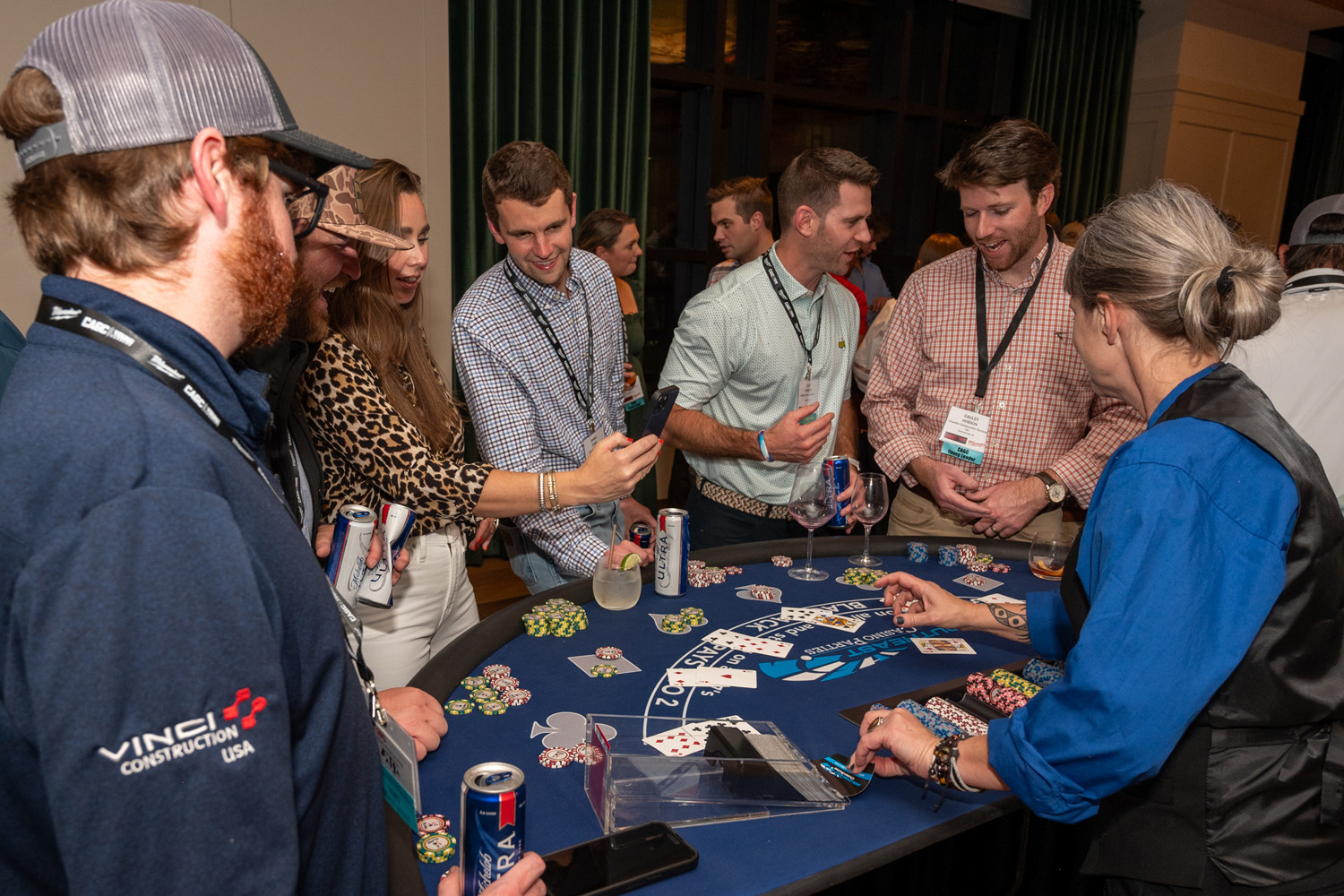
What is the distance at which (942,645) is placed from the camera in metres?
1.79

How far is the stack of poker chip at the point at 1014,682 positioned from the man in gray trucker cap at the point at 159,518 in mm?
1099

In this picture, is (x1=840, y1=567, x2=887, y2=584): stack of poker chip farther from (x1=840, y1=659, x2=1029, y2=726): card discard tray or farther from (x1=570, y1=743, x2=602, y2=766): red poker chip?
(x1=570, y1=743, x2=602, y2=766): red poker chip

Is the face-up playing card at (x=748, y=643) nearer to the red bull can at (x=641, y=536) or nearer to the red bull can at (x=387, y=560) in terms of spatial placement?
the red bull can at (x=641, y=536)

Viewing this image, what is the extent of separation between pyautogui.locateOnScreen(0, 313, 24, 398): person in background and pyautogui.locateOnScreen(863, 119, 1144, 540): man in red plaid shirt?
7.46ft

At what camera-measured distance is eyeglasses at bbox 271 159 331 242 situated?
913mm

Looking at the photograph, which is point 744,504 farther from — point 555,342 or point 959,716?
point 959,716

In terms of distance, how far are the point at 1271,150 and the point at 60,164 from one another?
31.1 ft

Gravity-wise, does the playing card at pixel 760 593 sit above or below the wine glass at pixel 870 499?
below

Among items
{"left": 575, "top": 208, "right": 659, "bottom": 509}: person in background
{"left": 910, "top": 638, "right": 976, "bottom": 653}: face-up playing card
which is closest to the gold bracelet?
{"left": 910, "top": 638, "right": 976, "bottom": 653}: face-up playing card

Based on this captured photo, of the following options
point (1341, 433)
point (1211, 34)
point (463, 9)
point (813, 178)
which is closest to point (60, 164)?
point (813, 178)

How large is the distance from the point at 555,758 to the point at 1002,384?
76.1 inches

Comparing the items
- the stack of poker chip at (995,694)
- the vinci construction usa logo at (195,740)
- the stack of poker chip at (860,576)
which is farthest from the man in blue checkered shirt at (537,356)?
the vinci construction usa logo at (195,740)

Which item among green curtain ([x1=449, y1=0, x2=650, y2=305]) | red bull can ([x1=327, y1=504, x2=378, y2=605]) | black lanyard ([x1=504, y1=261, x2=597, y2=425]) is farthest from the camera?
green curtain ([x1=449, y1=0, x2=650, y2=305])

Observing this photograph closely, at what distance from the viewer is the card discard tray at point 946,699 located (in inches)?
58.8
